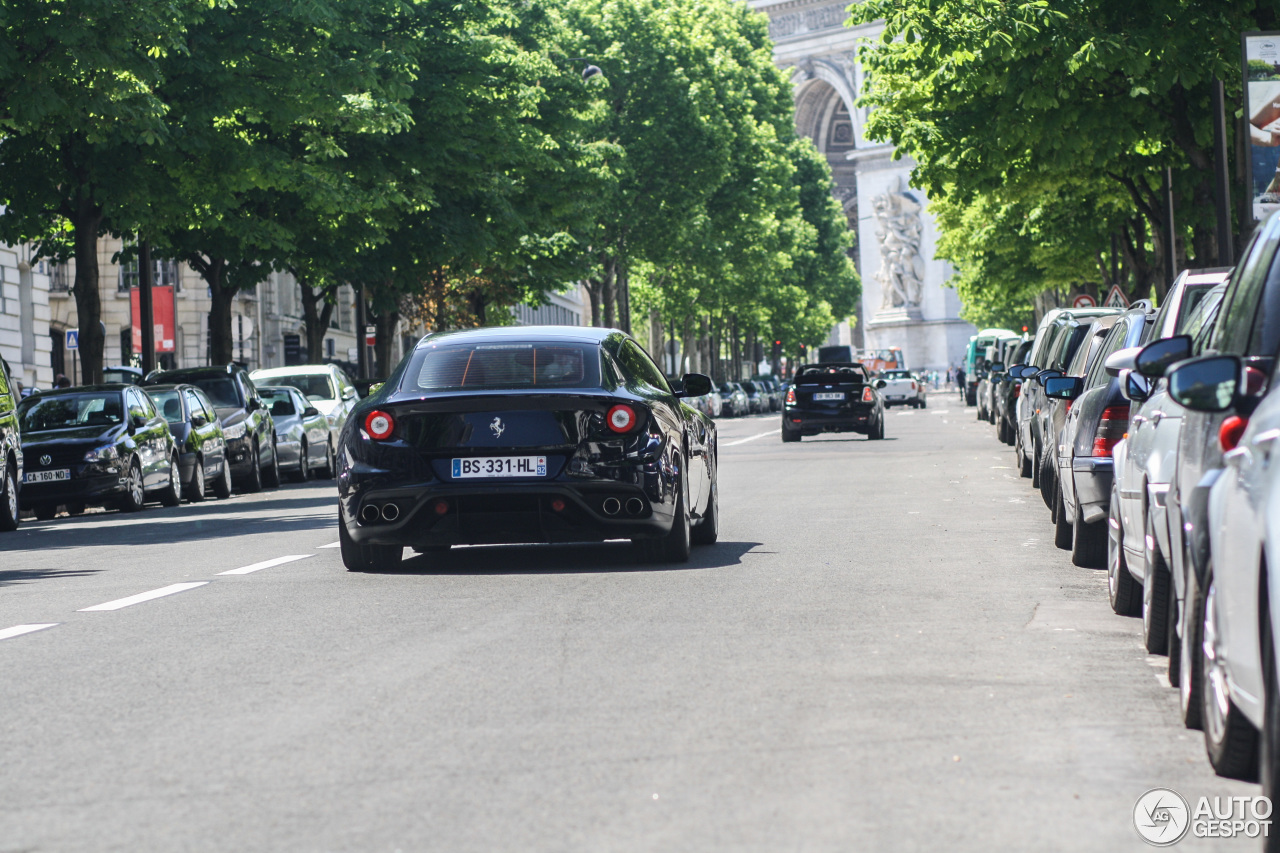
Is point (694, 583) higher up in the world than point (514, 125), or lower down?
lower down

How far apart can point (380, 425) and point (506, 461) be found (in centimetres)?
75

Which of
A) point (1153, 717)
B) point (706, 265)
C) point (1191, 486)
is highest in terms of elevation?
point (706, 265)

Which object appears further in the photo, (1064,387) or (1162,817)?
(1064,387)

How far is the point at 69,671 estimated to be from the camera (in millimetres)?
7945

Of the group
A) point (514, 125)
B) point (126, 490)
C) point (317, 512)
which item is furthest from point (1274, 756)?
point (514, 125)

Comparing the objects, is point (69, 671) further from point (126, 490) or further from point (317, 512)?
point (126, 490)

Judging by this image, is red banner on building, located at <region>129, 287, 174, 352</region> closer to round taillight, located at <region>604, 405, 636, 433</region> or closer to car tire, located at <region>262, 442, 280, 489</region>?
car tire, located at <region>262, 442, 280, 489</region>

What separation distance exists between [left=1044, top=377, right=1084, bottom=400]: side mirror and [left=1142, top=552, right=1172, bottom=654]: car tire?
Answer: 526cm

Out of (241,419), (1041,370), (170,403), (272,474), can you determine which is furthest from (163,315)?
(1041,370)

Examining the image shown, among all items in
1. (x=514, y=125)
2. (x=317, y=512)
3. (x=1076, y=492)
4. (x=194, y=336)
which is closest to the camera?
(x=1076, y=492)

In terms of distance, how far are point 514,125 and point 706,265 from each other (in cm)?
2539

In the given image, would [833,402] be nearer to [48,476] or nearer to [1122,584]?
[48,476]

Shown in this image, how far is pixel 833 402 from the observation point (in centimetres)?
3959

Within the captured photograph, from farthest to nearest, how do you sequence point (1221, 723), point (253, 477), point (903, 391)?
1. point (903, 391)
2. point (253, 477)
3. point (1221, 723)
